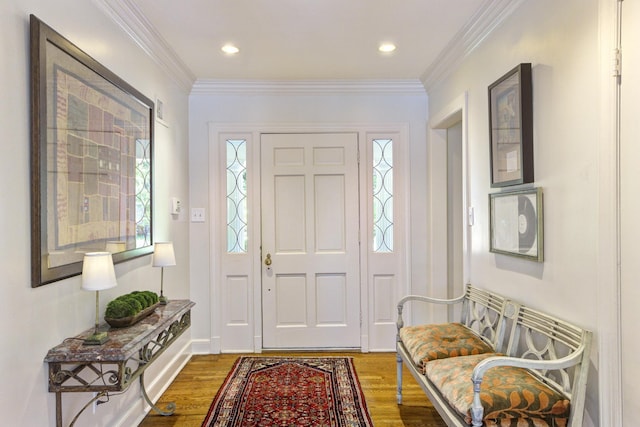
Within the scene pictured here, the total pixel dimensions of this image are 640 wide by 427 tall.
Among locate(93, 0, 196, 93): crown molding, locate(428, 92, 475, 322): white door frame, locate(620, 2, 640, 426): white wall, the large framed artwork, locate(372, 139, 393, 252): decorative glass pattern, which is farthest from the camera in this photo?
locate(372, 139, 393, 252): decorative glass pattern

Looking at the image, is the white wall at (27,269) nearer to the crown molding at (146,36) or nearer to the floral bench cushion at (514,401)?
the crown molding at (146,36)

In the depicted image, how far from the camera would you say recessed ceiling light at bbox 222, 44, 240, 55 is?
279cm

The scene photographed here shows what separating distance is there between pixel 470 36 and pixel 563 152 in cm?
124

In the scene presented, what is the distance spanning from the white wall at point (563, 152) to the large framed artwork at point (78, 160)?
2188mm

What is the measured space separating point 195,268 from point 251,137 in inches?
52.4

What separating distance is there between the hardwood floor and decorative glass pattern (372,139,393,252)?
1051 mm

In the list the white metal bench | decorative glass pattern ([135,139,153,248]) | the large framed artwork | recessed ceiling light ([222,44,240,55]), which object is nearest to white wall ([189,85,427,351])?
recessed ceiling light ([222,44,240,55])

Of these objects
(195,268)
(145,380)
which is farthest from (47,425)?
(195,268)

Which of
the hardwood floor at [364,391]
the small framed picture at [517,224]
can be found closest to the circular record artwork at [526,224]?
the small framed picture at [517,224]

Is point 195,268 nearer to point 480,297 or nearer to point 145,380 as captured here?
point 145,380

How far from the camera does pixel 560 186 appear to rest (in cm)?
173

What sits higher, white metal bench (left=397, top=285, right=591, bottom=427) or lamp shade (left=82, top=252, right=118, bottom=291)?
lamp shade (left=82, top=252, right=118, bottom=291)

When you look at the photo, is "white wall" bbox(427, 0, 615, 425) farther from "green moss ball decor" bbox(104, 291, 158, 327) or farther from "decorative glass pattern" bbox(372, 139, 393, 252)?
"green moss ball decor" bbox(104, 291, 158, 327)

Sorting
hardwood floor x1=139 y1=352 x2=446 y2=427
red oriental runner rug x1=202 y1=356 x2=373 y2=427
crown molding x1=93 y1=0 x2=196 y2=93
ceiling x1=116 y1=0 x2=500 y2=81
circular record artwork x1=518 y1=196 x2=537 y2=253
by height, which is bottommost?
hardwood floor x1=139 y1=352 x2=446 y2=427
